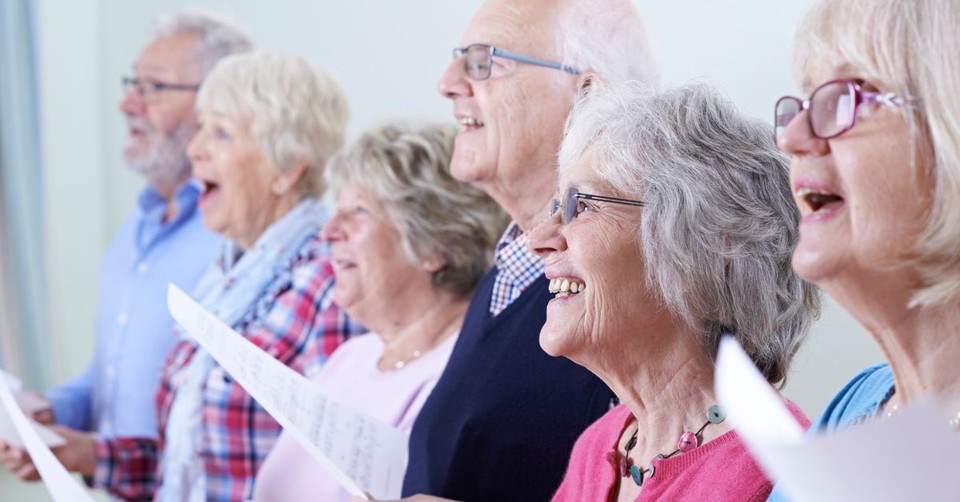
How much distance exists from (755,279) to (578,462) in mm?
323

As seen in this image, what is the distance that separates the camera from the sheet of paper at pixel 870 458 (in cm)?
68

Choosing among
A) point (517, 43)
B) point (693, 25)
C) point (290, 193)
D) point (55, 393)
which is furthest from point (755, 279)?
point (55, 393)

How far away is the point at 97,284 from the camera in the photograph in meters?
4.47

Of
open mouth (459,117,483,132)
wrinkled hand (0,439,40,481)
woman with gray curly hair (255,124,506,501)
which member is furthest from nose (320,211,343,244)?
wrinkled hand (0,439,40,481)

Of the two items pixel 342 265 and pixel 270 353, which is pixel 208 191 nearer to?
pixel 270 353

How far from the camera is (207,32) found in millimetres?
3352

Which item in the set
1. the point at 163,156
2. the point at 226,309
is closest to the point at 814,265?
the point at 226,309

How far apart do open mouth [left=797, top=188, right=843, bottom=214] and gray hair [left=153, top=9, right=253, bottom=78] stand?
263 cm

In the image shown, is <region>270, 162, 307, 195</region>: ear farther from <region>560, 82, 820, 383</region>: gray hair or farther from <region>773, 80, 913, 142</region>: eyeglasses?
<region>773, 80, 913, 142</region>: eyeglasses

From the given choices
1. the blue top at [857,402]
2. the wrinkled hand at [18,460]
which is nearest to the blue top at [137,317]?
the wrinkled hand at [18,460]

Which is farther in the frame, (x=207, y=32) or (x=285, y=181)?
(x=207, y=32)

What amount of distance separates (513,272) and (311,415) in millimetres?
360

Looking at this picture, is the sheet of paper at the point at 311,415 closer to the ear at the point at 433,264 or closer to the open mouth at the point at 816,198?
the ear at the point at 433,264

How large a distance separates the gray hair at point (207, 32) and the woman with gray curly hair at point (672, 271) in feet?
7.27
